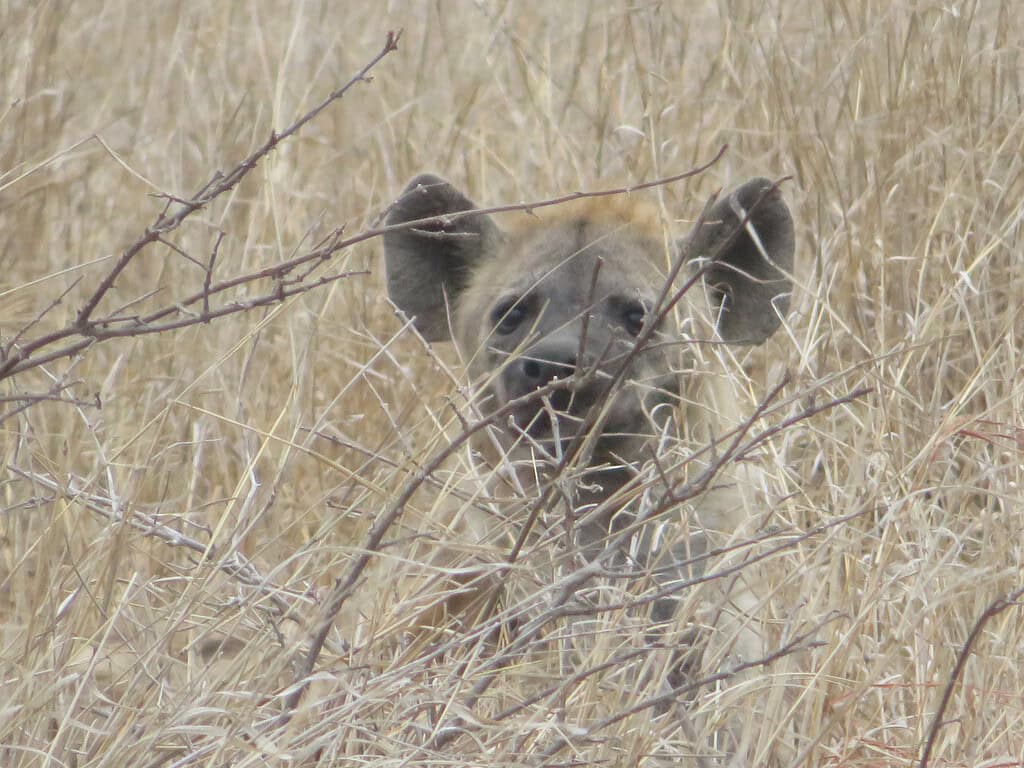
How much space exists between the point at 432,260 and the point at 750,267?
0.58 m

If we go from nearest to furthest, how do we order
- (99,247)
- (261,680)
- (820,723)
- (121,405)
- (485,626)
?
(261,680) → (485,626) → (820,723) → (121,405) → (99,247)

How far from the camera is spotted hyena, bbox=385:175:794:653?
2.60 meters

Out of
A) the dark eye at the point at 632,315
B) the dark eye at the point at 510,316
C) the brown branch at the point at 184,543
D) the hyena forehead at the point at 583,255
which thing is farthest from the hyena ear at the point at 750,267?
the brown branch at the point at 184,543

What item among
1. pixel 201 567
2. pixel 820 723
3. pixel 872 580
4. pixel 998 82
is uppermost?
pixel 998 82

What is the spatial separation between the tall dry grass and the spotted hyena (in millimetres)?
104

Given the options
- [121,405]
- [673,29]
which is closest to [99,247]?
[121,405]

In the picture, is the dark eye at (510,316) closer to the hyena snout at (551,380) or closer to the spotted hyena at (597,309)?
the spotted hyena at (597,309)

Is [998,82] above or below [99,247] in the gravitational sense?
above

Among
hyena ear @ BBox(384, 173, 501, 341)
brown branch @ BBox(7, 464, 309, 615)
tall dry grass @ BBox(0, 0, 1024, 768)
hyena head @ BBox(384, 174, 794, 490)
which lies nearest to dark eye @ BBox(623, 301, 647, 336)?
hyena head @ BBox(384, 174, 794, 490)

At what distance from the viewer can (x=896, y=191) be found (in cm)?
332

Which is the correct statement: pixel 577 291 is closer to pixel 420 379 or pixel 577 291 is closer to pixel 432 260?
pixel 432 260

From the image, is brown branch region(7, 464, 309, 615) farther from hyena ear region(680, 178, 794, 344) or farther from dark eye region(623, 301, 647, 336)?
hyena ear region(680, 178, 794, 344)

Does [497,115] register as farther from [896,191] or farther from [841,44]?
[896,191]

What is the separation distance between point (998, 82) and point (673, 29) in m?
0.87
